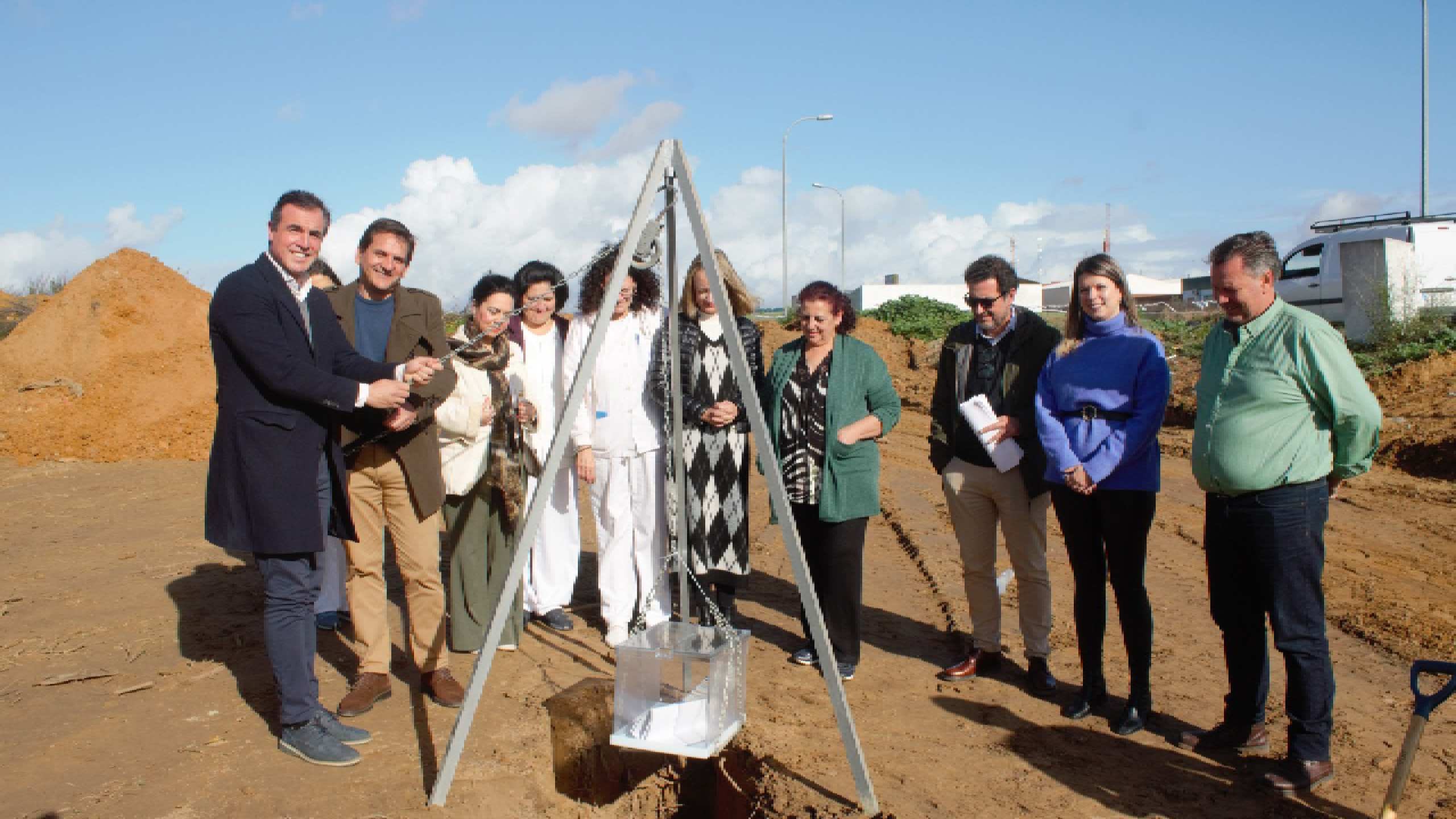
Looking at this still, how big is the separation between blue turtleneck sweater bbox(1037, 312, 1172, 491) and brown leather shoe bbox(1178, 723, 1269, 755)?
1001 millimetres

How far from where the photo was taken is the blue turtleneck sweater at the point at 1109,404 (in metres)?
3.95

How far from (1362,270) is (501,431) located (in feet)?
50.3

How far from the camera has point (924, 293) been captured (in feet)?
164

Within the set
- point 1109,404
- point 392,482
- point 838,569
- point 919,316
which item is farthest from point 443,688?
point 919,316

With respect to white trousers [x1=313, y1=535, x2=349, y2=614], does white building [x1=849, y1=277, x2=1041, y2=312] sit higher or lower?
higher

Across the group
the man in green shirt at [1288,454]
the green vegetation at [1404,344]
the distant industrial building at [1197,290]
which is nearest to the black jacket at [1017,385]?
the man in green shirt at [1288,454]

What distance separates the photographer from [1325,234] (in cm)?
1703

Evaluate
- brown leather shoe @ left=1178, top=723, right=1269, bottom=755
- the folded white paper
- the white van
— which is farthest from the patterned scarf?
the white van

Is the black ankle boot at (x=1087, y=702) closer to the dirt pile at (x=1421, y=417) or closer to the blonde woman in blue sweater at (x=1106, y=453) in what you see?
the blonde woman in blue sweater at (x=1106, y=453)

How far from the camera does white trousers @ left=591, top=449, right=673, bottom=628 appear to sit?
16.5 ft

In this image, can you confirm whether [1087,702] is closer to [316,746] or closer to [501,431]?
[501,431]

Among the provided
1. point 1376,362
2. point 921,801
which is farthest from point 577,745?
point 1376,362

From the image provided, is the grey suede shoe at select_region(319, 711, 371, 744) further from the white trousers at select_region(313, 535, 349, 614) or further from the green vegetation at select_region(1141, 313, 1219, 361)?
the green vegetation at select_region(1141, 313, 1219, 361)

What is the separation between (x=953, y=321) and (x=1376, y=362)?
38.8 feet
